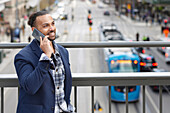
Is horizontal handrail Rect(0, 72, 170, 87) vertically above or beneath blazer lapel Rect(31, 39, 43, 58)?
beneath

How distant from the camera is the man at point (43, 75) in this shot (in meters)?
2.39

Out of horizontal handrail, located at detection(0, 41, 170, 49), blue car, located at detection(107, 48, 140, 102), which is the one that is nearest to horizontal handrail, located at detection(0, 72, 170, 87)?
horizontal handrail, located at detection(0, 41, 170, 49)

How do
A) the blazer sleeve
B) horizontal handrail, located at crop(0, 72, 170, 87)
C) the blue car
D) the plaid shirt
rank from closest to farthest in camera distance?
the blazer sleeve
the plaid shirt
horizontal handrail, located at crop(0, 72, 170, 87)
the blue car

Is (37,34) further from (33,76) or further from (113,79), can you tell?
(113,79)

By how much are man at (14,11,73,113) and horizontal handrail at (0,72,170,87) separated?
2.28 feet

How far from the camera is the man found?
7.85 ft

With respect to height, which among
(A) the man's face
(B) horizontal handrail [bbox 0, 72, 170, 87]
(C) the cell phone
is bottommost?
(B) horizontal handrail [bbox 0, 72, 170, 87]

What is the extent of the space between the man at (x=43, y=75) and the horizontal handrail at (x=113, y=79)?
2.28ft

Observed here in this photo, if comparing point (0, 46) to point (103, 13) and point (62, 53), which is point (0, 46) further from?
point (103, 13)

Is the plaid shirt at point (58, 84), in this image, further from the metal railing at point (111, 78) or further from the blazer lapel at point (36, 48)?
the metal railing at point (111, 78)

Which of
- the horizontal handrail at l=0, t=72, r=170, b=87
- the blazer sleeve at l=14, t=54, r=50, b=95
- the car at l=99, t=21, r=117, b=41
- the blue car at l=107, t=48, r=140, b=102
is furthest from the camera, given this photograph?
the car at l=99, t=21, r=117, b=41

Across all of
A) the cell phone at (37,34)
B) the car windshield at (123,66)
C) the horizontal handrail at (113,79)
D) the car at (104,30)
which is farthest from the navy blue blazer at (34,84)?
the car at (104,30)

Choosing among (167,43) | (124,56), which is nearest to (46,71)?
(167,43)

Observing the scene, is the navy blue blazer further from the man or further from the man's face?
the man's face
